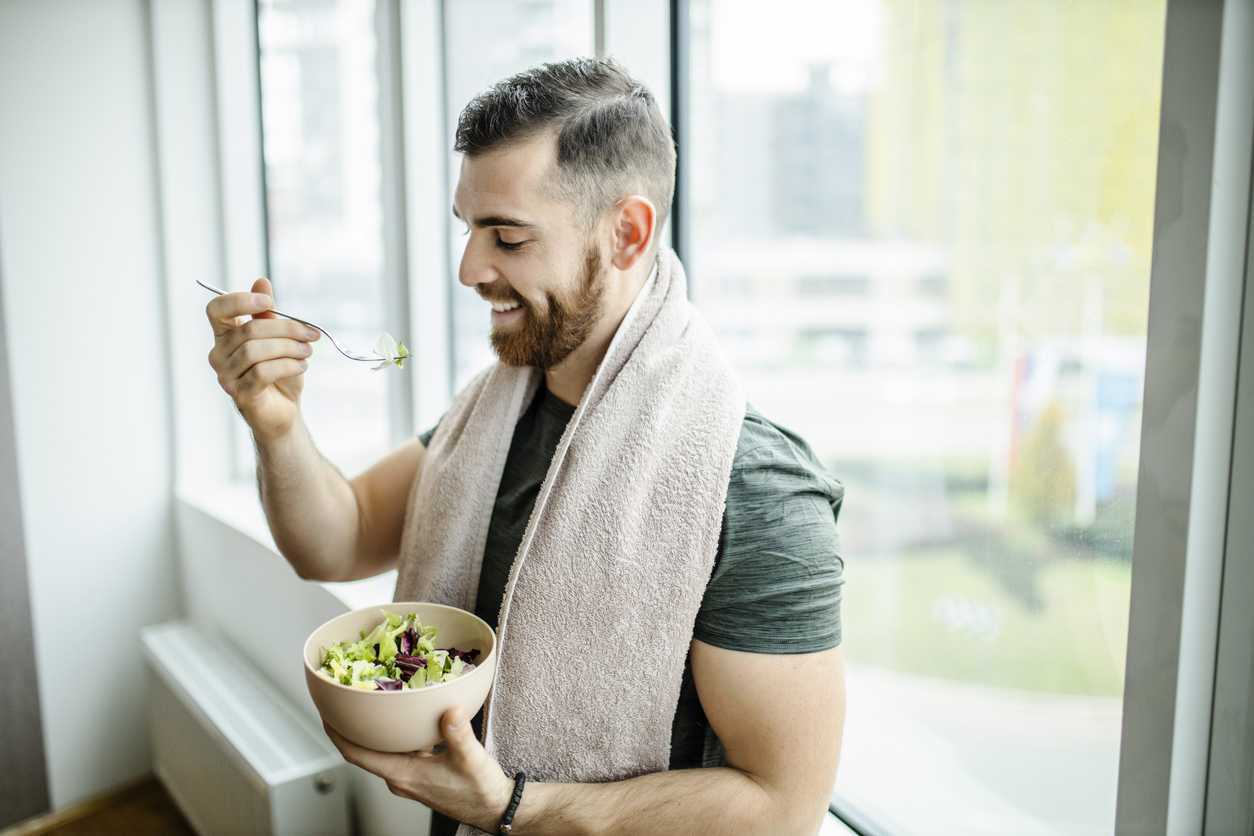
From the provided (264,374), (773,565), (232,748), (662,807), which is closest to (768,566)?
(773,565)

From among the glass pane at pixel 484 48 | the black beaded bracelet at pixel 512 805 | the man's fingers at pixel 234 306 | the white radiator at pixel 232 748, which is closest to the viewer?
the black beaded bracelet at pixel 512 805

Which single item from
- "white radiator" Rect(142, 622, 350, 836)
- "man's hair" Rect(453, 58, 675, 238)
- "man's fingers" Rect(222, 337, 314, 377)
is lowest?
"white radiator" Rect(142, 622, 350, 836)

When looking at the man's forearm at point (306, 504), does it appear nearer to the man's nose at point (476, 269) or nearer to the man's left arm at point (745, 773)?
the man's nose at point (476, 269)

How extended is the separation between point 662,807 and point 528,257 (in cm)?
59

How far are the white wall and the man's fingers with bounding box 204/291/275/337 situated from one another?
5.22 ft

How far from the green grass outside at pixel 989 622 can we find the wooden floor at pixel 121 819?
1780 millimetres

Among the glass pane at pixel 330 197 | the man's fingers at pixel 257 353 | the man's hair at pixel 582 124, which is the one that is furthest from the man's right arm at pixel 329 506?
the glass pane at pixel 330 197

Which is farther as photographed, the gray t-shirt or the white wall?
the white wall

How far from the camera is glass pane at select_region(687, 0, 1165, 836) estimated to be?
3.48ft

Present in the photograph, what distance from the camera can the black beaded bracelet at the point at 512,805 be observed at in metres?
0.91

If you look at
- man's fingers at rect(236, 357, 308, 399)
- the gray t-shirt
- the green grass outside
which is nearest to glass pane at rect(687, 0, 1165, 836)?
the green grass outside

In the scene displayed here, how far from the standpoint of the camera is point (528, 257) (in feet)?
3.34

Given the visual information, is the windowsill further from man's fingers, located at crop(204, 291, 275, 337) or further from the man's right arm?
man's fingers, located at crop(204, 291, 275, 337)

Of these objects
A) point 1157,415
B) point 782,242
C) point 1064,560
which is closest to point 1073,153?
point 1064,560
